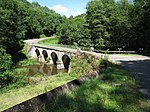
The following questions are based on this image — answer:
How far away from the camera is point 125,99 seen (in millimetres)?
7176

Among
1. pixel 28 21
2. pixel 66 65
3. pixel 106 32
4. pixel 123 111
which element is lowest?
pixel 66 65

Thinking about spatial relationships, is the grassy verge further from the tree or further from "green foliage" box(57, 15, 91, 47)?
"green foliage" box(57, 15, 91, 47)

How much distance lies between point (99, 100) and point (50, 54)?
4544 cm

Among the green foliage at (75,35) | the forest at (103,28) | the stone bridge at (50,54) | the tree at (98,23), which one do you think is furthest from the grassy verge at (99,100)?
the green foliage at (75,35)

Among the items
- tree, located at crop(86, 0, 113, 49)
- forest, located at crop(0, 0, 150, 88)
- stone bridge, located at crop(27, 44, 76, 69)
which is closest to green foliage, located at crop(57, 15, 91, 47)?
forest, located at crop(0, 0, 150, 88)

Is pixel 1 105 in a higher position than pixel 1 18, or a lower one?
lower

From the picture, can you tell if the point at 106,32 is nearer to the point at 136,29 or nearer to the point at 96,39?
the point at 96,39

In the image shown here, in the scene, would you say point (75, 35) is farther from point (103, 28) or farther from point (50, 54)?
point (50, 54)

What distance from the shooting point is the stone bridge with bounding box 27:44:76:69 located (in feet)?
151

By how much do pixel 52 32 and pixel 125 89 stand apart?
108361 millimetres

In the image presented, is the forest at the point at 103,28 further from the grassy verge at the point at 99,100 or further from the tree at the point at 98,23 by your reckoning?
the grassy verge at the point at 99,100

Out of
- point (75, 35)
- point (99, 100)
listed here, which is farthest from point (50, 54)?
point (99, 100)

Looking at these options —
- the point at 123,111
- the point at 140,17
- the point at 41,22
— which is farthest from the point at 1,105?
the point at 41,22

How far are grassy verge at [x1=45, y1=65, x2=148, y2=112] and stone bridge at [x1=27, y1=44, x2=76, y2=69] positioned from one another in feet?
106
